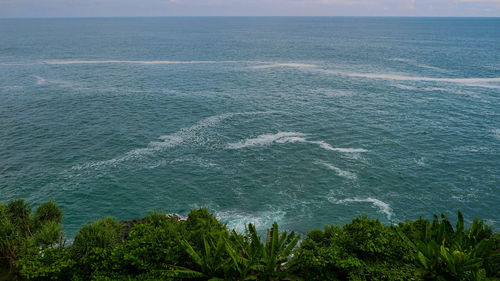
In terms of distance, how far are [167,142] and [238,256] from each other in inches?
1963

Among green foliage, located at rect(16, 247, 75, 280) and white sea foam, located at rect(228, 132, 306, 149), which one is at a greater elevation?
green foliage, located at rect(16, 247, 75, 280)

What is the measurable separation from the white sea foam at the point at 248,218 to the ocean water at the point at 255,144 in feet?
0.78

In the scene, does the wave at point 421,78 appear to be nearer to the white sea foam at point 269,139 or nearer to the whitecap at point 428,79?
the whitecap at point 428,79

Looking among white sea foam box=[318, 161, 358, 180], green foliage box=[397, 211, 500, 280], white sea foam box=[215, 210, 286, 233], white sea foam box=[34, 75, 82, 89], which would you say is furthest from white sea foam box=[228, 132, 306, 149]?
white sea foam box=[34, 75, 82, 89]

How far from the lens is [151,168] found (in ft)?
209

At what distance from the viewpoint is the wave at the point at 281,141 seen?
71.0m

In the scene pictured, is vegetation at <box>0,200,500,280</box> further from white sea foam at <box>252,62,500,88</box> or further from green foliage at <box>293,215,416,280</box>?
white sea foam at <box>252,62,500,88</box>

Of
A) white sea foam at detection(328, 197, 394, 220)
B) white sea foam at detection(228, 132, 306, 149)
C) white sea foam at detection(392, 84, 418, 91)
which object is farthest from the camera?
white sea foam at detection(392, 84, 418, 91)

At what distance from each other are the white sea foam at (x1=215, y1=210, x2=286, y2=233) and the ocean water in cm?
24

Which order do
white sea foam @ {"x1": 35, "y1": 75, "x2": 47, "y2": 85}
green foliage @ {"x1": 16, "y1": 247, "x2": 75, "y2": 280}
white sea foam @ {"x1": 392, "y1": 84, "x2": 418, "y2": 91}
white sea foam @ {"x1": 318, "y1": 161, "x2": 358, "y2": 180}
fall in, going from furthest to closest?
white sea foam @ {"x1": 35, "y1": 75, "x2": 47, "y2": 85} < white sea foam @ {"x1": 392, "y1": 84, "x2": 418, "y2": 91} < white sea foam @ {"x1": 318, "y1": 161, "x2": 358, "y2": 180} < green foliage @ {"x1": 16, "y1": 247, "x2": 75, "y2": 280}

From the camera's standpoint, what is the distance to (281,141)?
74.4 meters

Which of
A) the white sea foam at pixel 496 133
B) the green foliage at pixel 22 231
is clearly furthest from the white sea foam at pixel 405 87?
the green foliage at pixel 22 231

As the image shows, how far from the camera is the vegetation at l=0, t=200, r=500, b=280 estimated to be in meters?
26.9

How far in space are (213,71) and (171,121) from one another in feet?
207
